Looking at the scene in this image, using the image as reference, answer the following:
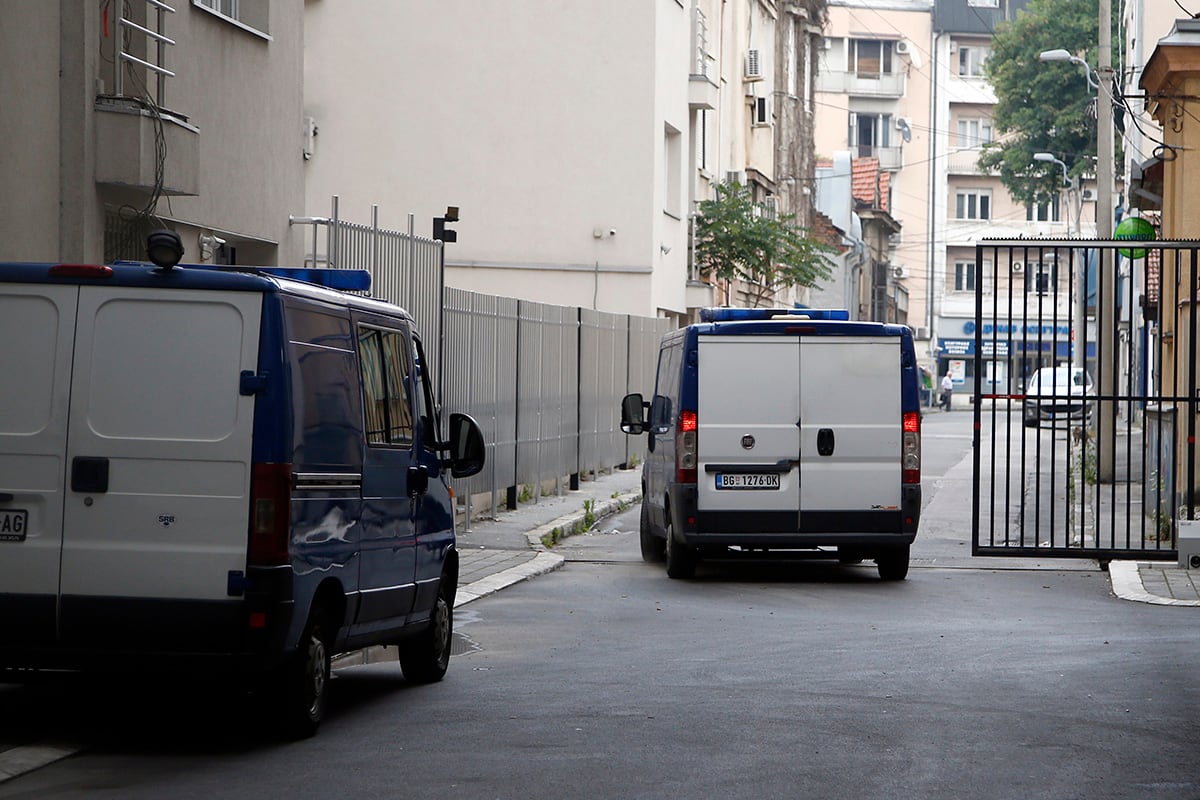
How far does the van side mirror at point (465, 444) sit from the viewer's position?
10055mm

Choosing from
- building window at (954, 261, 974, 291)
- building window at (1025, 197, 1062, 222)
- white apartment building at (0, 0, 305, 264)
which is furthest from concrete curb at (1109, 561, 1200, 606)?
building window at (954, 261, 974, 291)

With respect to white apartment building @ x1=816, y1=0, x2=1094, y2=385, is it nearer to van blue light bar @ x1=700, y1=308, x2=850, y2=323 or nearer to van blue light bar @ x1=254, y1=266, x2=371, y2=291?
van blue light bar @ x1=700, y1=308, x2=850, y2=323

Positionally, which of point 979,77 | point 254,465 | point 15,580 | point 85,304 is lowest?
point 15,580

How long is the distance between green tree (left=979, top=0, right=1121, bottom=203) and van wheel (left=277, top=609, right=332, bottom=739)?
217 ft

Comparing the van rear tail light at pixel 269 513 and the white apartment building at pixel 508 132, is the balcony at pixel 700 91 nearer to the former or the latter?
the white apartment building at pixel 508 132

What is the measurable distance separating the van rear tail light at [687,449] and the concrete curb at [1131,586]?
349 cm

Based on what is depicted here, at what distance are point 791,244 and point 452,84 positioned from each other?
33.8 ft

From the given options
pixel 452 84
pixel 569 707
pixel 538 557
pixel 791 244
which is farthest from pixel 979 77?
pixel 569 707

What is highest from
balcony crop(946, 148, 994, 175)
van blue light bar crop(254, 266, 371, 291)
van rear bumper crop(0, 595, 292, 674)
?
balcony crop(946, 148, 994, 175)

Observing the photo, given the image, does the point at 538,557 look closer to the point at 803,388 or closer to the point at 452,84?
the point at 803,388

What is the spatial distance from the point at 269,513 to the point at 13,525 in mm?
1056

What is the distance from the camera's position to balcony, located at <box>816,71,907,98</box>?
324ft

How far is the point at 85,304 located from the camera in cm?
791

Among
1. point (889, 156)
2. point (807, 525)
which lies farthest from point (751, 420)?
point (889, 156)
